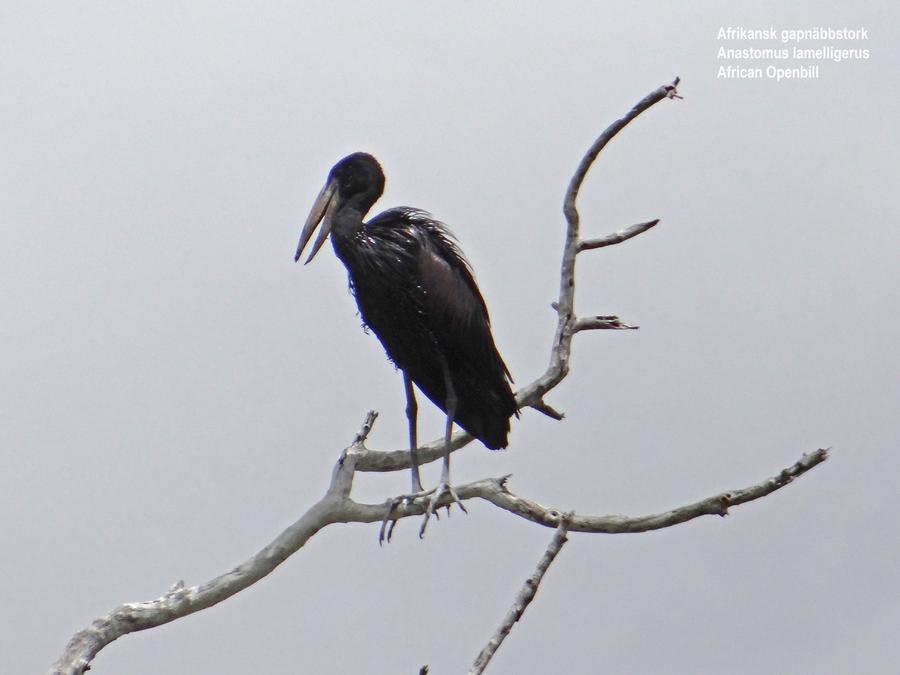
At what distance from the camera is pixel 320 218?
418 inches

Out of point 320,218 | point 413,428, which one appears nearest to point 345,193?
point 320,218

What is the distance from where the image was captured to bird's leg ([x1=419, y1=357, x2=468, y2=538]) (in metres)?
9.20

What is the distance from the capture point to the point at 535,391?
10.5 meters

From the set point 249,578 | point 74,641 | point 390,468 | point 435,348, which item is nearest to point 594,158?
point 435,348

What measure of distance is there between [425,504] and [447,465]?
0.48 metres

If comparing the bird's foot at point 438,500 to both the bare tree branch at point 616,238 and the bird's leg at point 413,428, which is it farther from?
the bare tree branch at point 616,238

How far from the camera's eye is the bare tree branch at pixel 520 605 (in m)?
7.32

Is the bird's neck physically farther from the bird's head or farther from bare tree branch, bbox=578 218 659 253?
bare tree branch, bbox=578 218 659 253

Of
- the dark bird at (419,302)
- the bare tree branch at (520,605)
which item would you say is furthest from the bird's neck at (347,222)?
the bare tree branch at (520,605)

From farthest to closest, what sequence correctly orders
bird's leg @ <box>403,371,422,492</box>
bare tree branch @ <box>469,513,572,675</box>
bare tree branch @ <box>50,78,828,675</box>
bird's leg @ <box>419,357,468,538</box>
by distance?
bird's leg @ <box>403,371,422,492</box>
bird's leg @ <box>419,357,468,538</box>
bare tree branch @ <box>50,78,828,675</box>
bare tree branch @ <box>469,513,572,675</box>

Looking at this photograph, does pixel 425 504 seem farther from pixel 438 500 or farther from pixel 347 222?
pixel 347 222

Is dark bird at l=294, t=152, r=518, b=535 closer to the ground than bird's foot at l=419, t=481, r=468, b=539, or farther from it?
farther from it

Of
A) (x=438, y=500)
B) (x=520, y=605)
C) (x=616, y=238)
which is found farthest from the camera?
(x=616, y=238)

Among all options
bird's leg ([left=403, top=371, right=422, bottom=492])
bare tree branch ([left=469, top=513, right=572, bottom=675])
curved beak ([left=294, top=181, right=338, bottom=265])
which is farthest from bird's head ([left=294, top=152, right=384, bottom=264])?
bare tree branch ([left=469, top=513, right=572, bottom=675])
